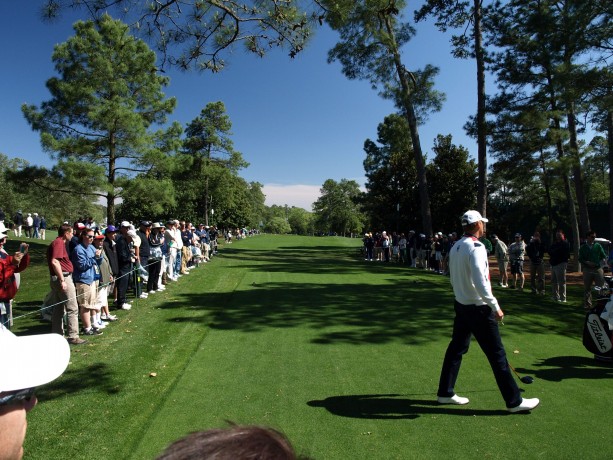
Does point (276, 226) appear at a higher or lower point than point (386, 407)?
higher

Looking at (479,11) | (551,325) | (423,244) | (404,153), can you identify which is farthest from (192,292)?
(404,153)

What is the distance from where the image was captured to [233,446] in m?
0.88

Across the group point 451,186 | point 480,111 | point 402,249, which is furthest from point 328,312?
point 451,186

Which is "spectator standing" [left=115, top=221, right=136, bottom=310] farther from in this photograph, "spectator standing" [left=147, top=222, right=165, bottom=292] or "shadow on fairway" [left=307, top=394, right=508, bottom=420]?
"shadow on fairway" [left=307, top=394, right=508, bottom=420]

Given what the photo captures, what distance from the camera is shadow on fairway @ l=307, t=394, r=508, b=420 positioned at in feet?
13.9

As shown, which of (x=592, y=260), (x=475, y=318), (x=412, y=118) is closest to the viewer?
(x=475, y=318)

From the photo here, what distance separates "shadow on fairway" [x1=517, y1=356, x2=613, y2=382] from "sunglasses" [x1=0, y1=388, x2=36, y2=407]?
5811 millimetres

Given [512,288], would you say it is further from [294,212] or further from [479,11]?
[294,212]

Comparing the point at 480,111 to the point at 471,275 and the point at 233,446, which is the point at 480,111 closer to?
the point at 471,275

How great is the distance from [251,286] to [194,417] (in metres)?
8.57

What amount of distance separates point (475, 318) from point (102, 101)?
63.5 ft

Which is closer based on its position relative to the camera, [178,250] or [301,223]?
[178,250]

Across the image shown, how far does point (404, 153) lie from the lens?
32531mm

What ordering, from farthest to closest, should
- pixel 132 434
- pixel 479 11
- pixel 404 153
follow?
pixel 404 153 < pixel 479 11 < pixel 132 434
